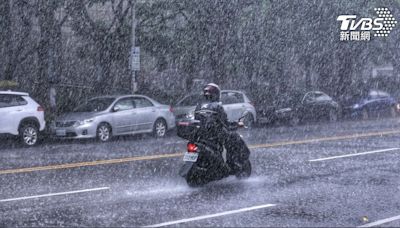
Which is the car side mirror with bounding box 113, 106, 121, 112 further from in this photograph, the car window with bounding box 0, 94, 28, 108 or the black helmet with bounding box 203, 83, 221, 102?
the black helmet with bounding box 203, 83, 221, 102

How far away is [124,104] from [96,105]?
2.81 feet

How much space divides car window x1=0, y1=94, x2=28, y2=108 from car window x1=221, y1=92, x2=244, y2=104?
26.5 feet

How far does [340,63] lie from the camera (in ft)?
122

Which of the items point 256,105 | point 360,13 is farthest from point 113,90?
point 360,13

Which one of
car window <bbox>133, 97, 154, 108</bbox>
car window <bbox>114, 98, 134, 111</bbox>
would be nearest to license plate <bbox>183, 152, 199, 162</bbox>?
car window <bbox>114, 98, 134, 111</bbox>

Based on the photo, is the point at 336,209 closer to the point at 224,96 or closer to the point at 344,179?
the point at 344,179

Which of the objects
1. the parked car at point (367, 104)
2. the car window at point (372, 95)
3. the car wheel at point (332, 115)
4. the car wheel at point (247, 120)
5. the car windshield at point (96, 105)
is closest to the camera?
the car wheel at point (247, 120)

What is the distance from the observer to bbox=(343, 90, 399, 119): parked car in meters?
32.3

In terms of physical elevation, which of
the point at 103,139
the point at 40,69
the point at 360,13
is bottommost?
the point at 103,139

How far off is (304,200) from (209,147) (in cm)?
184

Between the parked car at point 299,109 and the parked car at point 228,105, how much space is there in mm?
1835

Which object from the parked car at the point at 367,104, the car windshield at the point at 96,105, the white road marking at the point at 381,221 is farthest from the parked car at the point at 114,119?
the parked car at the point at 367,104

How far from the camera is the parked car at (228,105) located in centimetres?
2284

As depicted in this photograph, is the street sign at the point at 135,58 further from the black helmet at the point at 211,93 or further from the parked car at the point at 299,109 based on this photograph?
the black helmet at the point at 211,93
